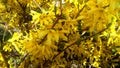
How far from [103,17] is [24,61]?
2.03 ft

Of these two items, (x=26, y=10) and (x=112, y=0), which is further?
(x=26, y=10)

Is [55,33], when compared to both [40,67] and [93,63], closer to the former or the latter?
[40,67]

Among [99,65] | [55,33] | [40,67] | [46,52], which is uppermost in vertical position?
[55,33]

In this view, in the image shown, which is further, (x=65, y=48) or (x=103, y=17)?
(x=65, y=48)

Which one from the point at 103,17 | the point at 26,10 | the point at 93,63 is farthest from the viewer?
the point at 93,63

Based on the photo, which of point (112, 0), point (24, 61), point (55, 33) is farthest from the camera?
point (24, 61)

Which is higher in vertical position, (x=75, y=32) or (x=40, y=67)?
(x=75, y=32)

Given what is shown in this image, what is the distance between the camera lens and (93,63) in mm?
2957

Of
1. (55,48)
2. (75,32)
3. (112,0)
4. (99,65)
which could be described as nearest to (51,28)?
(55,48)

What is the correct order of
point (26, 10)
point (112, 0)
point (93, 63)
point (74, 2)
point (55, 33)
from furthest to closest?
point (93, 63) → point (26, 10) → point (74, 2) → point (55, 33) → point (112, 0)

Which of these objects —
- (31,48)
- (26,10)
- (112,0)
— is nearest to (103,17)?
(112,0)

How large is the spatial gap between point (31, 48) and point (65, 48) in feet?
0.68

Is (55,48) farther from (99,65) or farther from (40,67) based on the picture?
(99,65)

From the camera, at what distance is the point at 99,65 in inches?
123
